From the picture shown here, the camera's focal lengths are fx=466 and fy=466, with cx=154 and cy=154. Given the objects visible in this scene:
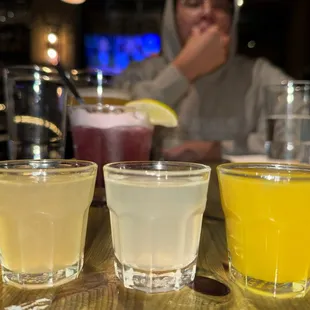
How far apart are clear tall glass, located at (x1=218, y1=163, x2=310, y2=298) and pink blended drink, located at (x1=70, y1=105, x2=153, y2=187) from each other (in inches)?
21.7

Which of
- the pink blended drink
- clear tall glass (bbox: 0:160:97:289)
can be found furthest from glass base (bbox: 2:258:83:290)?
the pink blended drink

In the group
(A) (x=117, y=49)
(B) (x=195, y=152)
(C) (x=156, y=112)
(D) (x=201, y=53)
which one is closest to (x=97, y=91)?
(C) (x=156, y=112)

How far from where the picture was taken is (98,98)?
1.37 m

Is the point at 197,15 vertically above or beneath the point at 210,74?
above

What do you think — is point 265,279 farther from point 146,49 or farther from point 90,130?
point 146,49

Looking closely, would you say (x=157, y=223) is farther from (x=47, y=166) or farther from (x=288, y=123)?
(x=288, y=123)

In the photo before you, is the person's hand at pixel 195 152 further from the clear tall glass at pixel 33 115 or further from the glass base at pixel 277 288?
the glass base at pixel 277 288

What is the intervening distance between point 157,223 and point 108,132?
0.56 m

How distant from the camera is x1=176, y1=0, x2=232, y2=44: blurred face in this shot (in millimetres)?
3225

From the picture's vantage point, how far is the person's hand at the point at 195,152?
178 cm

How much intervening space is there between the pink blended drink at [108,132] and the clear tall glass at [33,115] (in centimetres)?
5

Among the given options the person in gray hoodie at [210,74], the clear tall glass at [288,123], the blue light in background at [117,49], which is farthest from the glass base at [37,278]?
the blue light in background at [117,49]

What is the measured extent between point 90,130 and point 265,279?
2.15ft

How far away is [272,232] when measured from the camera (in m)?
0.54
